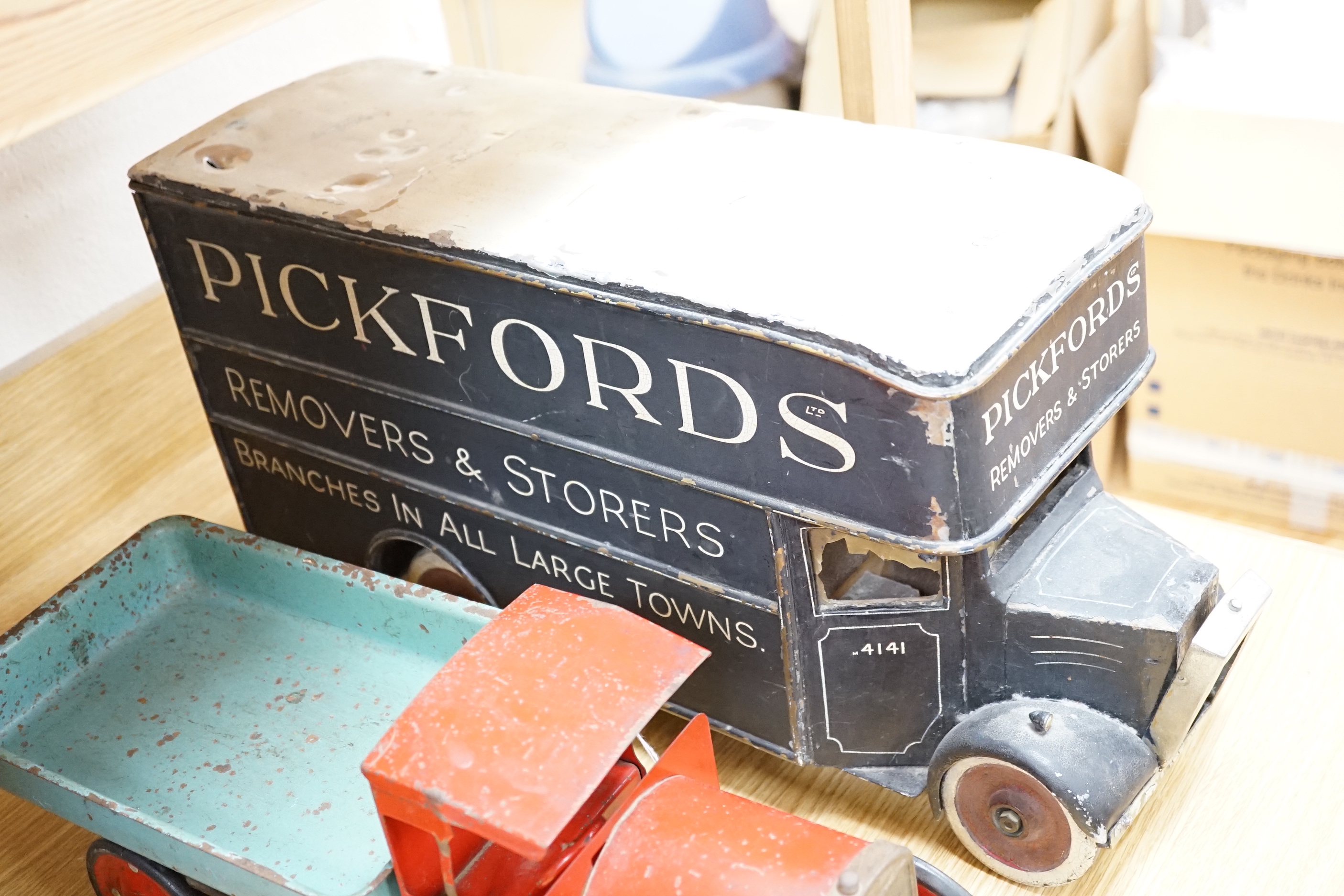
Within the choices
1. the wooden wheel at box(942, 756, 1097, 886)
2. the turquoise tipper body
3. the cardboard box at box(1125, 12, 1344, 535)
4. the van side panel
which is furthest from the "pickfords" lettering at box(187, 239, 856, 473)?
the cardboard box at box(1125, 12, 1344, 535)

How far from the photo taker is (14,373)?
7.11 feet

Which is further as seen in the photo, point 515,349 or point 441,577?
point 441,577

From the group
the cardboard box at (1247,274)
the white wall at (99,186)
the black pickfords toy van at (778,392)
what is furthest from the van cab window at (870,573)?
the white wall at (99,186)

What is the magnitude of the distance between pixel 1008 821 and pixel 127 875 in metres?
1.01

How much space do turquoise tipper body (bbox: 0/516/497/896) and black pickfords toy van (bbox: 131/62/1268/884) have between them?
0.58 ft

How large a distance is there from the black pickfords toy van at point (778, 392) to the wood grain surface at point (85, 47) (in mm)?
493

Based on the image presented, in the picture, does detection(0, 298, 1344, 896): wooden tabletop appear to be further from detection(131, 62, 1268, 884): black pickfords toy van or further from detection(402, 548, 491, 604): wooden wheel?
detection(402, 548, 491, 604): wooden wheel

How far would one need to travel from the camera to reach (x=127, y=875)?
148 cm

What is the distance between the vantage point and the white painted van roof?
1274 mm

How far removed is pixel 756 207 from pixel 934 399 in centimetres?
36

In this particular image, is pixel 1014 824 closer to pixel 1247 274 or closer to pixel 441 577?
pixel 441 577

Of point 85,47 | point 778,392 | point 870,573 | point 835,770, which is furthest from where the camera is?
point 835,770

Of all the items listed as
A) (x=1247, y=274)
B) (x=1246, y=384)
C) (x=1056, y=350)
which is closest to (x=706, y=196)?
(x=1056, y=350)

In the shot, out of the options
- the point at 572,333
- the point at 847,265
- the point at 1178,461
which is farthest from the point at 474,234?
the point at 1178,461
